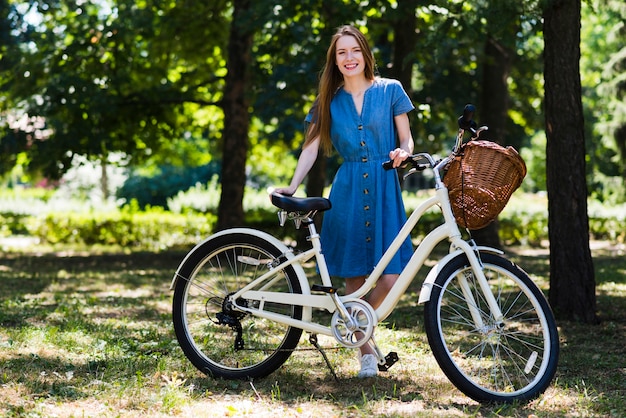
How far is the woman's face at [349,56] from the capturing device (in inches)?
171

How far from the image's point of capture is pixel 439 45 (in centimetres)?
887

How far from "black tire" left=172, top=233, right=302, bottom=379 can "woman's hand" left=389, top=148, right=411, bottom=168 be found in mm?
813

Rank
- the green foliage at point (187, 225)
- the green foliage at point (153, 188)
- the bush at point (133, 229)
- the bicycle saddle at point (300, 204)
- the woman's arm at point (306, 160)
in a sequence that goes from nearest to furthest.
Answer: the bicycle saddle at point (300, 204), the woman's arm at point (306, 160), the green foliage at point (187, 225), the bush at point (133, 229), the green foliage at point (153, 188)

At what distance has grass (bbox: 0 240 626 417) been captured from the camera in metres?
3.85

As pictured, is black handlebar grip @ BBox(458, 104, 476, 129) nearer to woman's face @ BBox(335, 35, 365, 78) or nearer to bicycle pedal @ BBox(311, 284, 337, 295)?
woman's face @ BBox(335, 35, 365, 78)

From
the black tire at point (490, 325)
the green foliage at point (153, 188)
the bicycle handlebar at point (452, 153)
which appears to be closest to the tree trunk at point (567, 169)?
the black tire at point (490, 325)

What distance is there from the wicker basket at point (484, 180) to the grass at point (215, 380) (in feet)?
2.94

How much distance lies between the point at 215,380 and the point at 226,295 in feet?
1.49

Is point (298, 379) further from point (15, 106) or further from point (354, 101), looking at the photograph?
point (15, 106)

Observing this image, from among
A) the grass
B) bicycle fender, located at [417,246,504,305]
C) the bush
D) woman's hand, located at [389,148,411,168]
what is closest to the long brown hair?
woman's hand, located at [389,148,411,168]

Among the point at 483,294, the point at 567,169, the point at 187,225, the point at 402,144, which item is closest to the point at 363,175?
the point at 402,144

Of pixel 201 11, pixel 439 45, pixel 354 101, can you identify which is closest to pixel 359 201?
pixel 354 101

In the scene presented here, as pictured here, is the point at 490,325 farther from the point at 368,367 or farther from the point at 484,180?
the point at 368,367

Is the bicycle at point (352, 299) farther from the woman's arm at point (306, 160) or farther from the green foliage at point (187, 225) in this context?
the green foliage at point (187, 225)
